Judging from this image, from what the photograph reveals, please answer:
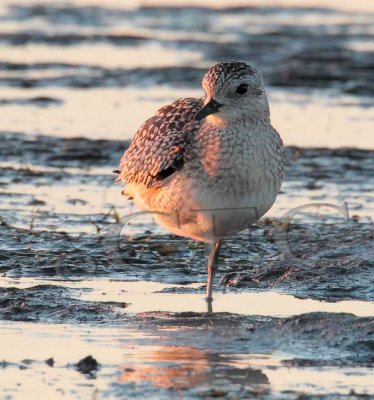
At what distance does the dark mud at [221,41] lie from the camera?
61.2 feet

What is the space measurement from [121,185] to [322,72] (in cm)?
774

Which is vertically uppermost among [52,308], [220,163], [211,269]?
[220,163]

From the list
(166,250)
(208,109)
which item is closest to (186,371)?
(208,109)

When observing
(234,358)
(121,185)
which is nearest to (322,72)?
(121,185)

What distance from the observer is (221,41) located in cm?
2203

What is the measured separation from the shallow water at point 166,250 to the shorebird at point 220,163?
1.91 feet

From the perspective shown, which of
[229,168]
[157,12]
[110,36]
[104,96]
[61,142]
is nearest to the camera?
[229,168]

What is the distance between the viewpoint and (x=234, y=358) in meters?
7.43

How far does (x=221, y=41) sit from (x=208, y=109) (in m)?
13.6

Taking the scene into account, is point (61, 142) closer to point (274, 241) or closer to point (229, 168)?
point (274, 241)

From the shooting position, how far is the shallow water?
7145 mm

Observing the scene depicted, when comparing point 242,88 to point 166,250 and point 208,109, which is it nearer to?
point 208,109

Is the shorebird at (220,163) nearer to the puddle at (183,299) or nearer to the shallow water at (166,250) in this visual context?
the puddle at (183,299)

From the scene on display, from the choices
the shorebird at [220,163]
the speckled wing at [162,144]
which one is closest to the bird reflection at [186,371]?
the shorebird at [220,163]
